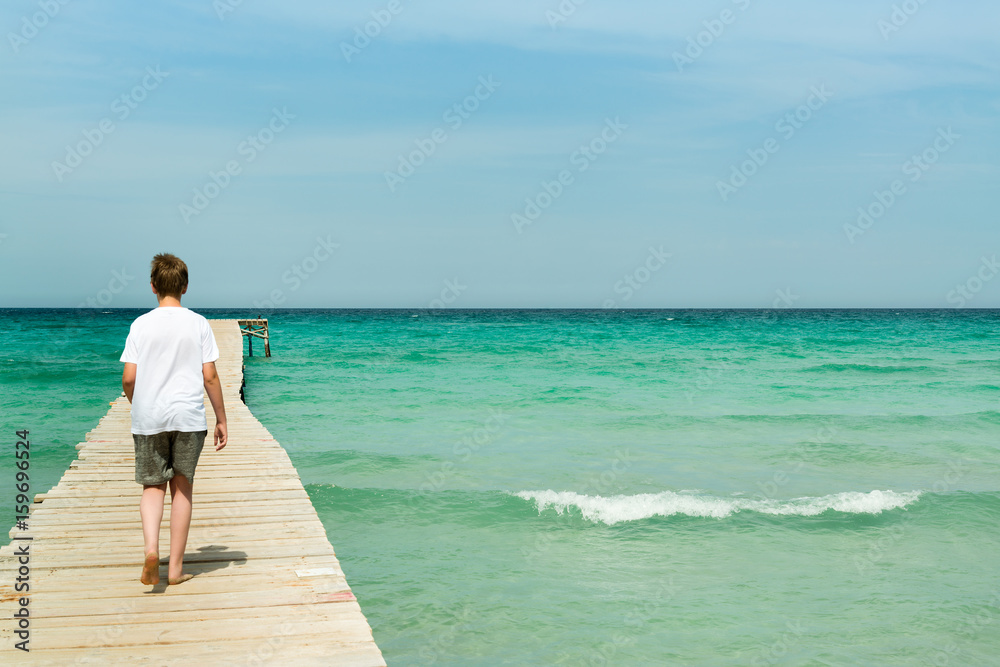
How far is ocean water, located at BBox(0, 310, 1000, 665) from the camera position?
6133mm

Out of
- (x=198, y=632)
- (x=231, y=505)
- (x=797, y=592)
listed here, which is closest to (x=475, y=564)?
(x=231, y=505)

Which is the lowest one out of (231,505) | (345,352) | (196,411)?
(345,352)

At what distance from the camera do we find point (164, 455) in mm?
4098

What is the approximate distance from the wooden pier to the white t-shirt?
0.98m

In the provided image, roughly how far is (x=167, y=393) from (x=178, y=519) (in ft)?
2.44

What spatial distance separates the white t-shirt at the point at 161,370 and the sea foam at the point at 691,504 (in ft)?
19.6

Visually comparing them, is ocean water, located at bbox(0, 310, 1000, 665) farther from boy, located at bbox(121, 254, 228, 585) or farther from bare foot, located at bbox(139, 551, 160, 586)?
boy, located at bbox(121, 254, 228, 585)

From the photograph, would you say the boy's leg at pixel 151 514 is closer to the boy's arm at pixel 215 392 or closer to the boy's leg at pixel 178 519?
the boy's leg at pixel 178 519

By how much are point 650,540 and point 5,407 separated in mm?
17390

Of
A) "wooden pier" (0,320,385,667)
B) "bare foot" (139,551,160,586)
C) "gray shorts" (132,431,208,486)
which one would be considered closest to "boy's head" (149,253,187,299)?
"gray shorts" (132,431,208,486)

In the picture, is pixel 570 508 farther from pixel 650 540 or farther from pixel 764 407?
pixel 764 407

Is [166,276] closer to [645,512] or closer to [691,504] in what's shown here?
[645,512]

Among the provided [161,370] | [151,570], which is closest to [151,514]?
[151,570]

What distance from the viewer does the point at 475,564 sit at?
7523 millimetres
